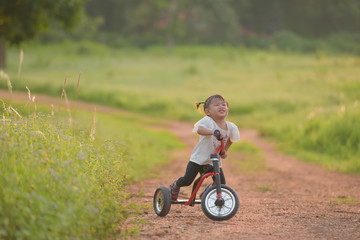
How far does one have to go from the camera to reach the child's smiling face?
5.64 metres

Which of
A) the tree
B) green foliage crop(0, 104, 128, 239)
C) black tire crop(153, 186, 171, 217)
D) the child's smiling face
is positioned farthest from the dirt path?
the tree

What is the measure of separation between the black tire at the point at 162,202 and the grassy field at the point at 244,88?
4.65 m

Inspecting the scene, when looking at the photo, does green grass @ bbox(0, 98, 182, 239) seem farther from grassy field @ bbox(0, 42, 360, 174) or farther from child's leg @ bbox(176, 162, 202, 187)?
grassy field @ bbox(0, 42, 360, 174)

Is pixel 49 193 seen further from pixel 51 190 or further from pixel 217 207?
pixel 217 207

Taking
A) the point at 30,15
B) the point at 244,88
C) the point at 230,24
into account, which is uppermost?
the point at 230,24

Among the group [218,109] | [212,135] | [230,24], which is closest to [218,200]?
[212,135]

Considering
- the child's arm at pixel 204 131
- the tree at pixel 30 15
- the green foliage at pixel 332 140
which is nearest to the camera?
the child's arm at pixel 204 131

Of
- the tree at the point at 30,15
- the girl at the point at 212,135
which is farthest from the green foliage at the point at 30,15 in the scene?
the girl at the point at 212,135

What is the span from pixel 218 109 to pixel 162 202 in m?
1.25

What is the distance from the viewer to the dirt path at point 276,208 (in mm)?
4996

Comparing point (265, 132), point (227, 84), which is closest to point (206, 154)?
point (265, 132)

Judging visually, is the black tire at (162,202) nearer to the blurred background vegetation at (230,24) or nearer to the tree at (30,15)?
the tree at (30,15)

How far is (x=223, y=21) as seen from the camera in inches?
1845

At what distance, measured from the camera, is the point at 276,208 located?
6.62m
